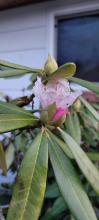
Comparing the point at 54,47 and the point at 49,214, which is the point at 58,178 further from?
the point at 54,47

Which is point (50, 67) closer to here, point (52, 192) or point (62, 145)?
point (62, 145)

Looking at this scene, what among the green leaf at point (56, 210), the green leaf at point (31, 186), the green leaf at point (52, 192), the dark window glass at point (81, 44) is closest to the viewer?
the green leaf at point (31, 186)

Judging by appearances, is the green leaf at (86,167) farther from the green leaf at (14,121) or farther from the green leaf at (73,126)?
the green leaf at (73,126)

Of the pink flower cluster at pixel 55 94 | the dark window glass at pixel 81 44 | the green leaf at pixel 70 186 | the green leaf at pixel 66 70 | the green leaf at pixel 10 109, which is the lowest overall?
the green leaf at pixel 70 186

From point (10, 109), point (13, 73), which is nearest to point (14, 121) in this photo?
point (10, 109)

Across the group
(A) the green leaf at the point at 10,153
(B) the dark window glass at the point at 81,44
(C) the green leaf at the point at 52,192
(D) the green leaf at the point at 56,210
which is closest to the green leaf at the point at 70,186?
(D) the green leaf at the point at 56,210

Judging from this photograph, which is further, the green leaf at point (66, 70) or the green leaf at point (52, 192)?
the green leaf at point (52, 192)

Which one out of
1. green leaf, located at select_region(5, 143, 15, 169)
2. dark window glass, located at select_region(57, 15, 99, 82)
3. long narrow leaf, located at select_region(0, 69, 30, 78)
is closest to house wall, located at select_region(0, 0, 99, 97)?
dark window glass, located at select_region(57, 15, 99, 82)
